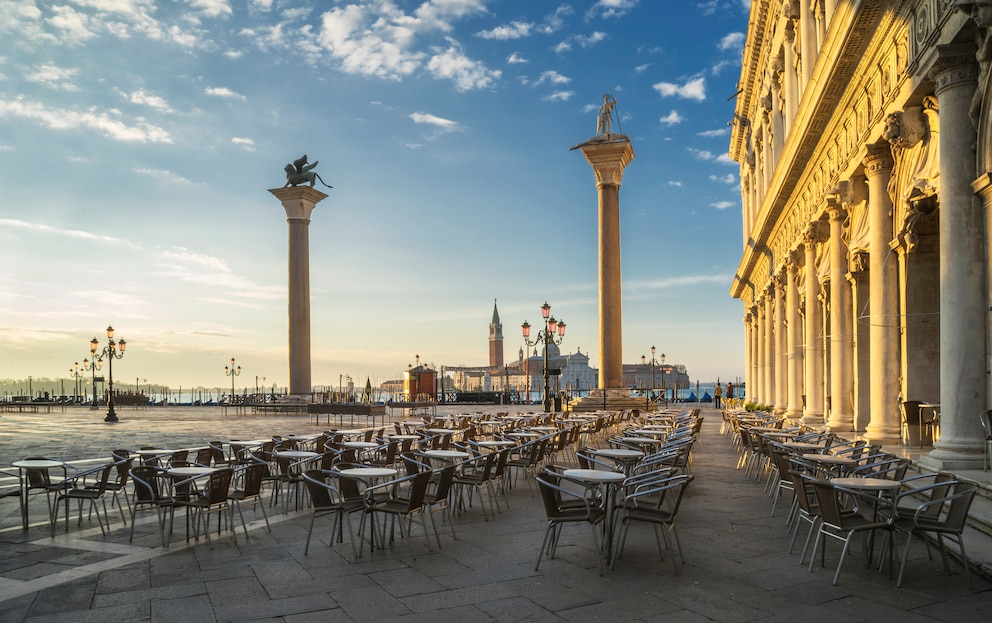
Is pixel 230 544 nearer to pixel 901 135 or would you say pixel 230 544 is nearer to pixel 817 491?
pixel 817 491

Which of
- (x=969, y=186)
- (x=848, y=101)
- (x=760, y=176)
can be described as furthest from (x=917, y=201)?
(x=760, y=176)

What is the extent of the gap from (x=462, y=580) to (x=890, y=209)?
9.85m

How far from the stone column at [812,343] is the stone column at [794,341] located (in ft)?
6.32

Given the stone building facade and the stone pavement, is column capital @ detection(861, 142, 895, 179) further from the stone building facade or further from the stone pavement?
the stone pavement

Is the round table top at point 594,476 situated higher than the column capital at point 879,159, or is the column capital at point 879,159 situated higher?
the column capital at point 879,159

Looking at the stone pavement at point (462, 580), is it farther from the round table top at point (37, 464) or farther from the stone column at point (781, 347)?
the stone column at point (781, 347)

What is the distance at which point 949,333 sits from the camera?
8586 millimetres

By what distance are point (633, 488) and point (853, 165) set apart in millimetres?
8312

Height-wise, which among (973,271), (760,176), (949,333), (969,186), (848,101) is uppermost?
(760,176)

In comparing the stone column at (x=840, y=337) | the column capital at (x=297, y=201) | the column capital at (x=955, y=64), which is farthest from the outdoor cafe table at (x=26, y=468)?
the column capital at (x=297, y=201)

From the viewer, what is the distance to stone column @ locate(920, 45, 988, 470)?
831cm

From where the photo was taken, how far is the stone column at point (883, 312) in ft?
38.6

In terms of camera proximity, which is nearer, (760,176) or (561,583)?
(561,583)

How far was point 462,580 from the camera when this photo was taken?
5.94 m
